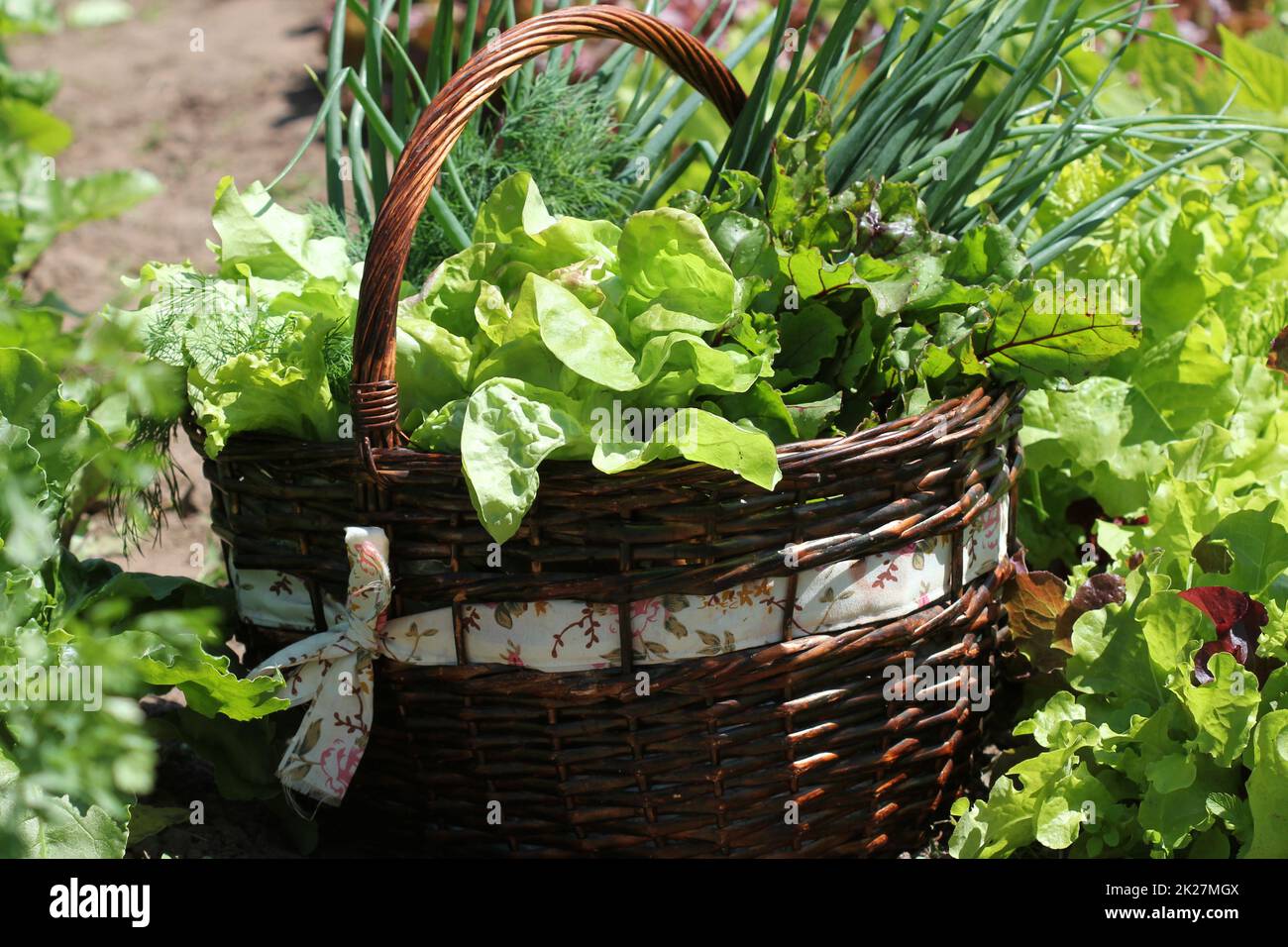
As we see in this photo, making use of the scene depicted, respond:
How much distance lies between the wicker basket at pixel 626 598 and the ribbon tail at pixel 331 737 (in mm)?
42

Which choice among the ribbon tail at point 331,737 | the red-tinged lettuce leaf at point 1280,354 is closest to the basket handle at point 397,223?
the ribbon tail at point 331,737

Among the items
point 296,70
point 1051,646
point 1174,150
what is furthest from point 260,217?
point 296,70

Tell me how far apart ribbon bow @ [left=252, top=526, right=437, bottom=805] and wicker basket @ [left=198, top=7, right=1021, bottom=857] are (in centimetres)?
3

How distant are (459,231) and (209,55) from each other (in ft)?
12.5

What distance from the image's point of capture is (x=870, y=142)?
158cm

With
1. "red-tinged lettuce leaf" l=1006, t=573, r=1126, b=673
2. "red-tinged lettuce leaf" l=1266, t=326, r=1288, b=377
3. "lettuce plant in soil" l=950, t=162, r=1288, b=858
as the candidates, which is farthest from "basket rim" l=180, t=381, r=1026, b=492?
"red-tinged lettuce leaf" l=1266, t=326, r=1288, b=377

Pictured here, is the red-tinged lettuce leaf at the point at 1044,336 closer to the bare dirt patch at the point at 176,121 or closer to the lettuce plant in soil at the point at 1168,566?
the lettuce plant in soil at the point at 1168,566

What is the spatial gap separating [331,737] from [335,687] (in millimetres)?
57

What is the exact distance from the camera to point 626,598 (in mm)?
1240

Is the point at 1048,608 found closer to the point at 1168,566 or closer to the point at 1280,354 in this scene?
the point at 1168,566

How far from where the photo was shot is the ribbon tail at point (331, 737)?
133 centimetres

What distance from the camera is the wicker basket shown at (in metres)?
1.23

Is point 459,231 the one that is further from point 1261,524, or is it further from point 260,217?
point 1261,524

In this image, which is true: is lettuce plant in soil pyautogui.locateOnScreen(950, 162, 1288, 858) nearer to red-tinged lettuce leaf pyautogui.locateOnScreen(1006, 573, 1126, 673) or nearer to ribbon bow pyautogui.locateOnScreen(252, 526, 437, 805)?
red-tinged lettuce leaf pyautogui.locateOnScreen(1006, 573, 1126, 673)
